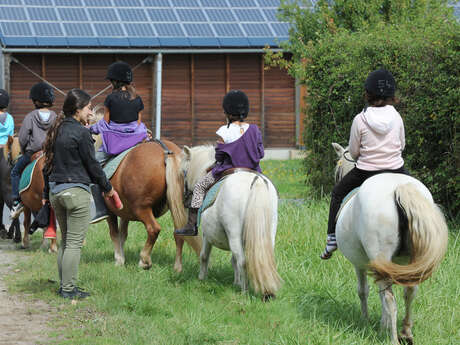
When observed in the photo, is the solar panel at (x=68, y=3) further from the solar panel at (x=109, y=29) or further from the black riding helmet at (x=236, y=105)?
the black riding helmet at (x=236, y=105)

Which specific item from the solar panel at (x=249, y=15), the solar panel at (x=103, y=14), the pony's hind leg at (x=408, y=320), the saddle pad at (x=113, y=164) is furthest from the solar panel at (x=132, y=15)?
the pony's hind leg at (x=408, y=320)

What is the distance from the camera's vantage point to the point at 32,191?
375 inches

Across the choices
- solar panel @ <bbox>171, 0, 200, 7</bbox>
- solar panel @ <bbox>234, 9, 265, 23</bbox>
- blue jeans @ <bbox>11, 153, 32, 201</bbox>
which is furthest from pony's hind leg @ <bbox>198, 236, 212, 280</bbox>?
solar panel @ <bbox>171, 0, 200, 7</bbox>

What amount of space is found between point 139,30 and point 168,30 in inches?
39.3

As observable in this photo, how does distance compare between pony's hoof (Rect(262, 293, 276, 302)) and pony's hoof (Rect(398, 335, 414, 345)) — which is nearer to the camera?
pony's hoof (Rect(398, 335, 414, 345))

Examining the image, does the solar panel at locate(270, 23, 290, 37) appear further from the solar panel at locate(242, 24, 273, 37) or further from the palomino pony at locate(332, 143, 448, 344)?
the palomino pony at locate(332, 143, 448, 344)

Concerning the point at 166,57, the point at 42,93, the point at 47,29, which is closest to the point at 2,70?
the point at 47,29

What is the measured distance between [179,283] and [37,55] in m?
17.3

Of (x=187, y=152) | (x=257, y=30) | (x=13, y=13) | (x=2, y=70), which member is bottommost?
(x=187, y=152)

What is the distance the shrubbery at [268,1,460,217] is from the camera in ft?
28.9

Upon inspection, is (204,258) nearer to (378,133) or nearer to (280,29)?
(378,133)

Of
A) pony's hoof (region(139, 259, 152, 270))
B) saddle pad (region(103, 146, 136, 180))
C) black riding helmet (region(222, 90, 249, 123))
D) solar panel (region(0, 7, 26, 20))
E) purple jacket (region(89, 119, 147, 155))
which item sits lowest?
pony's hoof (region(139, 259, 152, 270))

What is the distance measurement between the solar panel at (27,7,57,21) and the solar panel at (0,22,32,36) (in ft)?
2.06

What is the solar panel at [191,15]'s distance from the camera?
79.4 feet
